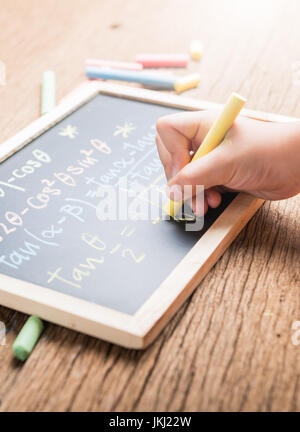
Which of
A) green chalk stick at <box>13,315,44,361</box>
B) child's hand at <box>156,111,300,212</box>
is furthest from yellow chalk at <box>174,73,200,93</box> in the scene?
green chalk stick at <box>13,315,44,361</box>

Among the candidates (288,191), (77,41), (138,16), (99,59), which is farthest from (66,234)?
(138,16)

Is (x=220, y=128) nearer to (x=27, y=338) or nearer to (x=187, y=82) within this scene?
(x=27, y=338)

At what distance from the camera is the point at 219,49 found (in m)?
1.40

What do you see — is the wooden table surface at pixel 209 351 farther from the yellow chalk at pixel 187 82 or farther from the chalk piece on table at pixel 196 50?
the chalk piece on table at pixel 196 50

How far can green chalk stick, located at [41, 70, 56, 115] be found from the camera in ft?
3.61

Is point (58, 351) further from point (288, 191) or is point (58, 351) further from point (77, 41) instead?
point (77, 41)

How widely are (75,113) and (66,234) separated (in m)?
0.37

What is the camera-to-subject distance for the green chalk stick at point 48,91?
1.10 metres

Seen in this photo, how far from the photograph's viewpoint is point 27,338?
622mm

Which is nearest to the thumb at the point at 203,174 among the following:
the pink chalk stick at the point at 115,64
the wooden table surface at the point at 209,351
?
the wooden table surface at the point at 209,351

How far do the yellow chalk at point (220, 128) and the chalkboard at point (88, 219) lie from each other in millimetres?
30

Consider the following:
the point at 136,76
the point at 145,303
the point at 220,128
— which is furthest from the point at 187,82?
the point at 145,303

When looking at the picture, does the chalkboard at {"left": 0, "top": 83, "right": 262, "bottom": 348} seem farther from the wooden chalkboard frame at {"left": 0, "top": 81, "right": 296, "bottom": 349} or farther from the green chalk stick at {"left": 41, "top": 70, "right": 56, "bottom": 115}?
the green chalk stick at {"left": 41, "top": 70, "right": 56, "bottom": 115}

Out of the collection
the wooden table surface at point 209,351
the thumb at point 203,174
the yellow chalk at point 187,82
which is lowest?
the wooden table surface at point 209,351
